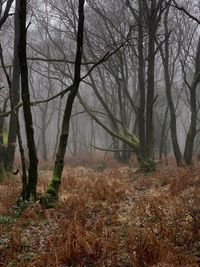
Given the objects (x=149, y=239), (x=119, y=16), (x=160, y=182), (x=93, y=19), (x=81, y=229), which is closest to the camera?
(x=149, y=239)

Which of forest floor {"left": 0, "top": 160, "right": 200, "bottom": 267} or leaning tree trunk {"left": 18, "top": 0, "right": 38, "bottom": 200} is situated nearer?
forest floor {"left": 0, "top": 160, "right": 200, "bottom": 267}

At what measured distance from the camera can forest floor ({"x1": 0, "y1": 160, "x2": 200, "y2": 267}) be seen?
5105mm

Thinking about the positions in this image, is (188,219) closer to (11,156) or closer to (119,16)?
(11,156)

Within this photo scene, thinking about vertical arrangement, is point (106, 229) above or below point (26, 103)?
below

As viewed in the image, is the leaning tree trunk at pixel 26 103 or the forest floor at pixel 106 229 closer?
the forest floor at pixel 106 229

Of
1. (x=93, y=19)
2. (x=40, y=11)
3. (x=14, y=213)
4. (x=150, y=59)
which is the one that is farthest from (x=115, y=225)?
(x=40, y=11)

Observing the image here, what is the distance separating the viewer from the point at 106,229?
243 inches

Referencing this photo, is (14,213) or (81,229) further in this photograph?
(14,213)

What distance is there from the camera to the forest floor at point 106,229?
5105 millimetres

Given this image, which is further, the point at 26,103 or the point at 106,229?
the point at 26,103

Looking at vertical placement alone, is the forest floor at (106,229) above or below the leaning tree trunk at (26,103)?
below

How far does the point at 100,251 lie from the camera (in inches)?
207

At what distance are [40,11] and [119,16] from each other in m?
4.60

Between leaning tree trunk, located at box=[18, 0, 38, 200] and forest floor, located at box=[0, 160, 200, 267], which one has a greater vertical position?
leaning tree trunk, located at box=[18, 0, 38, 200]
